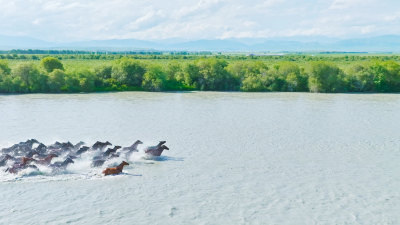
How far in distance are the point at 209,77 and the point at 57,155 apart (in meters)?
39.3

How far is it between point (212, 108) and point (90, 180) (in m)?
24.0

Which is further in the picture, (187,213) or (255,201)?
(255,201)

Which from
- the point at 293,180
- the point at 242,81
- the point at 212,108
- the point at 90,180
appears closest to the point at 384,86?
the point at 242,81

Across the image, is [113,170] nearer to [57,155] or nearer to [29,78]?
[57,155]

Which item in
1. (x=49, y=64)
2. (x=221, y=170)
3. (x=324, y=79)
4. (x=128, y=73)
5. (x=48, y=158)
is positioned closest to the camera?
(x=48, y=158)

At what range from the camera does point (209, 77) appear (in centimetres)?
5947

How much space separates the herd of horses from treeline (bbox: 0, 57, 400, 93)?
108 feet

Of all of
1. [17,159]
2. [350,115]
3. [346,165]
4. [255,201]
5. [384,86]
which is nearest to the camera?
[255,201]

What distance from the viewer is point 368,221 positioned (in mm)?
15578

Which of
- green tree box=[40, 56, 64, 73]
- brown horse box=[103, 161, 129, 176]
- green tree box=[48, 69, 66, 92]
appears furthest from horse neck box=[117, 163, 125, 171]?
green tree box=[40, 56, 64, 73]

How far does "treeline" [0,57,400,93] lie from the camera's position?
181 feet

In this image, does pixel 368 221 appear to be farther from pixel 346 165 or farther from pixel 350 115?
pixel 350 115

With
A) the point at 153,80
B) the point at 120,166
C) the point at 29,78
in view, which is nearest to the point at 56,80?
the point at 29,78

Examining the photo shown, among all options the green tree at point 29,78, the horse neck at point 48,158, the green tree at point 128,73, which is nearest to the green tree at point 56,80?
the green tree at point 29,78
